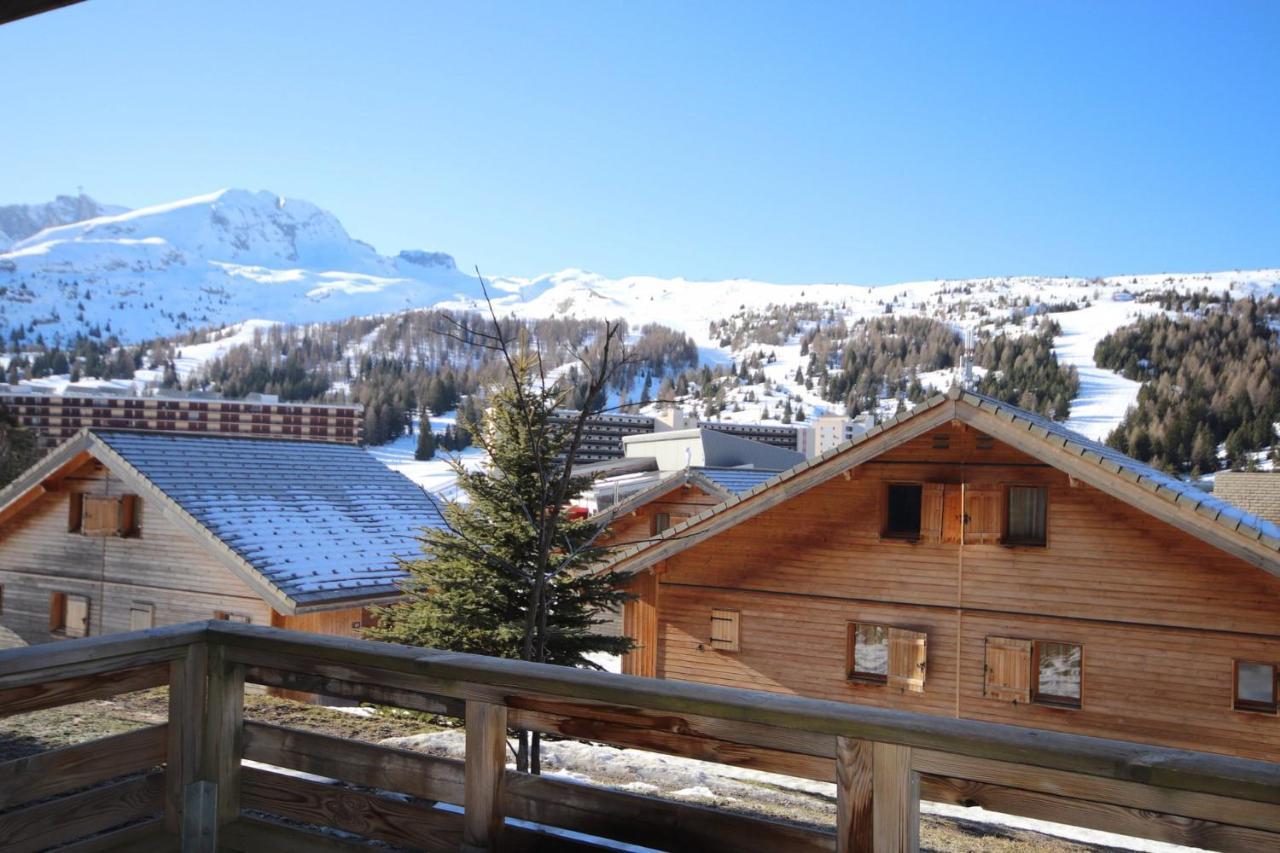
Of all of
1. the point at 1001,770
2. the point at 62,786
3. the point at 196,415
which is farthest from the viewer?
the point at 196,415

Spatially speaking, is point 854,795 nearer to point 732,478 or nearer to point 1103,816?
point 1103,816

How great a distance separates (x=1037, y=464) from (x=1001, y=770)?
13.7 metres

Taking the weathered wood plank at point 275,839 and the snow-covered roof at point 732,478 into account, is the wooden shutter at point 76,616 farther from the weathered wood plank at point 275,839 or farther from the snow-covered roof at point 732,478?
the weathered wood plank at point 275,839

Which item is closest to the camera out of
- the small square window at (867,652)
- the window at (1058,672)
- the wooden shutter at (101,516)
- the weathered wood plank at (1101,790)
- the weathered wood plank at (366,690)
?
the weathered wood plank at (1101,790)

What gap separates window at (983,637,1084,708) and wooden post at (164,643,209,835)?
44.9 ft

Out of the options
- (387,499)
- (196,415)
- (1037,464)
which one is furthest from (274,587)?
(196,415)

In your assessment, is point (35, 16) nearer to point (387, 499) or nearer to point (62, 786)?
point (62, 786)

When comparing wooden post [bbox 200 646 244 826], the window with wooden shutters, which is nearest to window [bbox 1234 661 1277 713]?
the window with wooden shutters

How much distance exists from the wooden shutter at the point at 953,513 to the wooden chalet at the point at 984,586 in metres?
0.02

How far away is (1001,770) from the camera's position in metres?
2.33

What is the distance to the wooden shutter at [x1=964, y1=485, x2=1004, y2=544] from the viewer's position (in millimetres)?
15156

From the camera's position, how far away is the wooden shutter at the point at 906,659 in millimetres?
15625

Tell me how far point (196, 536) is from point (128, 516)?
2574 mm

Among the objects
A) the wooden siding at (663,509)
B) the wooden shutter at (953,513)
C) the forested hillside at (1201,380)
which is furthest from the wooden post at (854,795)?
the forested hillside at (1201,380)
